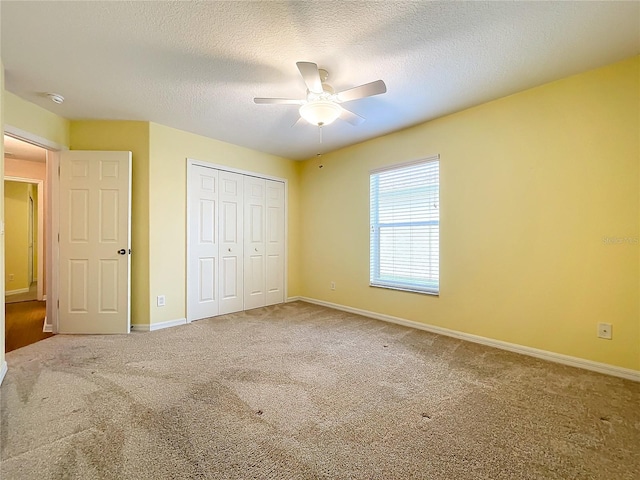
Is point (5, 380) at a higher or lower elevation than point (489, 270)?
lower

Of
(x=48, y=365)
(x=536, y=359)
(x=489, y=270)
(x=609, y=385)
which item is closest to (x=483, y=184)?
(x=489, y=270)

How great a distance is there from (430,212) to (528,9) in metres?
1.96

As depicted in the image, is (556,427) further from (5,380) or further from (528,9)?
(5,380)

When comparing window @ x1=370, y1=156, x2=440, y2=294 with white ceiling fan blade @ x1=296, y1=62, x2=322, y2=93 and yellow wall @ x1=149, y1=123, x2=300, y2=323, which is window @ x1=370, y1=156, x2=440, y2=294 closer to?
white ceiling fan blade @ x1=296, y1=62, x2=322, y2=93

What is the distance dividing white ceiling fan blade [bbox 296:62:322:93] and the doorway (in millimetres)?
4683

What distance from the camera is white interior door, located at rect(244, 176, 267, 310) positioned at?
171 inches

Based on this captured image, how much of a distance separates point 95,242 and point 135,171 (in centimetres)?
94

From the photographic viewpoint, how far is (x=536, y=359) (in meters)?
2.51

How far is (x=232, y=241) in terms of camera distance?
416 cm

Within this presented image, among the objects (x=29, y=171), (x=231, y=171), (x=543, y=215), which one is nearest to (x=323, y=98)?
(x=543, y=215)

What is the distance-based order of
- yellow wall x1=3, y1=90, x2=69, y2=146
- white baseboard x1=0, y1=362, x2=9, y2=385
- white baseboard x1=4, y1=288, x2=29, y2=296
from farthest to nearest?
white baseboard x1=4, y1=288, x2=29, y2=296
yellow wall x1=3, y1=90, x2=69, y2=146
white baseboard x1=0, y1=362, x2=9, y2=385

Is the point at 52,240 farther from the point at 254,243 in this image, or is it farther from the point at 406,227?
the point at 406,227

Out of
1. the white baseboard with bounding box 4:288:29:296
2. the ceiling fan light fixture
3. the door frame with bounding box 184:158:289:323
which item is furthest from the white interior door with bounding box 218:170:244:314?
the white baseboard with bounding box 4:288:29:296

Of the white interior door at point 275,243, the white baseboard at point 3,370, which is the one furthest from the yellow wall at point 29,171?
the white interior door at point 275,243
